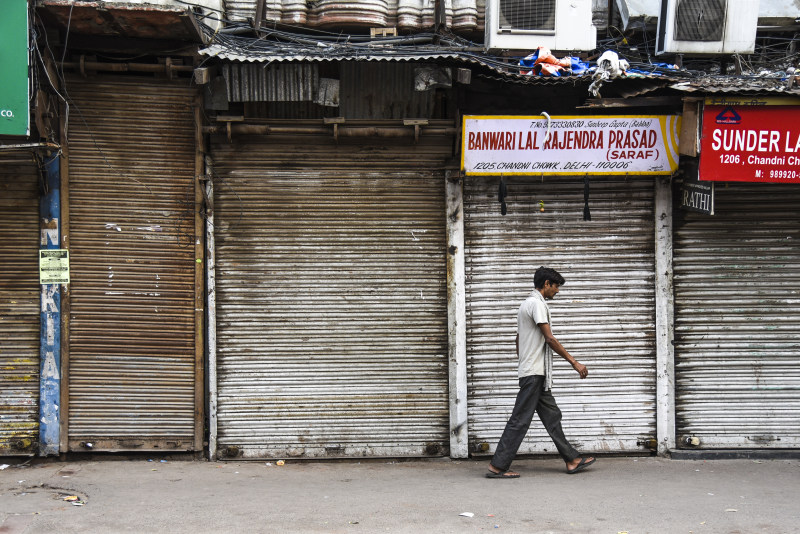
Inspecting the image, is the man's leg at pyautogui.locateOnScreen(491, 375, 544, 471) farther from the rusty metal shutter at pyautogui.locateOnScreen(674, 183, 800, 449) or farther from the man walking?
the rusty metal shutter at pyautogui.locateOnScreen(674, 183, 800, 449)

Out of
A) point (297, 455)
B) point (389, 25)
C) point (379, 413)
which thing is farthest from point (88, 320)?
point (389, 25)

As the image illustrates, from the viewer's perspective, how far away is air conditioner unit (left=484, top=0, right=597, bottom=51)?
739 centimetres

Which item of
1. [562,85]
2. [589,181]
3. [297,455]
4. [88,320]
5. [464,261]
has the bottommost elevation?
[297,455]

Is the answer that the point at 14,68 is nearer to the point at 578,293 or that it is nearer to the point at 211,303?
the point at 211,303

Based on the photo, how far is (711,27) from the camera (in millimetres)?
7504

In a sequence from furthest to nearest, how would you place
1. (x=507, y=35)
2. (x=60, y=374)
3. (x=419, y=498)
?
(x=507, y=35)
(x=60, y=374)
(x=419, y=498)

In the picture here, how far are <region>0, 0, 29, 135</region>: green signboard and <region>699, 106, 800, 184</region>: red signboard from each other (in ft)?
18.6

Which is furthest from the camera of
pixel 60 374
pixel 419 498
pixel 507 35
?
pixel 507 35

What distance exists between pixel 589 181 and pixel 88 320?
15.7ft

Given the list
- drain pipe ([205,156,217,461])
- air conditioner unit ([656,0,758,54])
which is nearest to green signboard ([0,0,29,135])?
drain pipe ([205,156,217,461])

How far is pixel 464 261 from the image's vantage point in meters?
7.07

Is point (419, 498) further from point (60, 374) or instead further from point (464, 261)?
point (60, 374)

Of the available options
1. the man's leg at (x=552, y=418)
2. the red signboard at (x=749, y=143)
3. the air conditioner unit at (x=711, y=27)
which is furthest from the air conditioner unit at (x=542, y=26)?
the man's leg at (x=552, y=418)

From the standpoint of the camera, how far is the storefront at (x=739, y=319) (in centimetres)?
716
